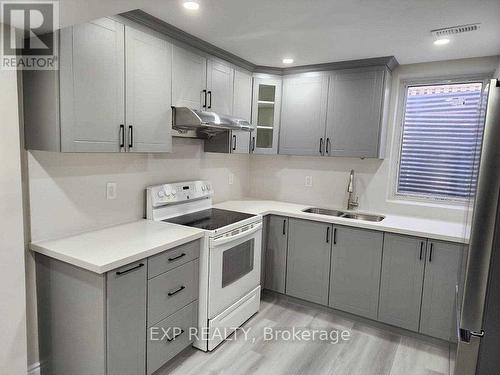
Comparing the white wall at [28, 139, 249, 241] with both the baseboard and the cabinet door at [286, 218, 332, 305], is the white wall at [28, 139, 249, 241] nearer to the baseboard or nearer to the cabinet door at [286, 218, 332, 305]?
the baseboard

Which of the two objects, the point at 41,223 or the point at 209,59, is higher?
the point at 209,59

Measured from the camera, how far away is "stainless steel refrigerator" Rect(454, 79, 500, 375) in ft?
4.42

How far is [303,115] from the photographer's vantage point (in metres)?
3.34

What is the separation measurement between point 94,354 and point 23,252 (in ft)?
2.25

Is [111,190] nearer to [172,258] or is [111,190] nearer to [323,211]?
[172,258]

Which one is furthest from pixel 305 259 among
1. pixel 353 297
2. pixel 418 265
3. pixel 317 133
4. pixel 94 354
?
pixel 94 354

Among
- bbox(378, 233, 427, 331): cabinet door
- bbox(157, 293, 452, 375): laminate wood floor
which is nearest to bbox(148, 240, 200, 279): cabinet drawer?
bbox(157, 293, 452, 375): laminate wood floor

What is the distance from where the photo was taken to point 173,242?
2.09m

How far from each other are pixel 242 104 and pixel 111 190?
5.04ft

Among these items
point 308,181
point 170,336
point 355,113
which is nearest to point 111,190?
point 170,336

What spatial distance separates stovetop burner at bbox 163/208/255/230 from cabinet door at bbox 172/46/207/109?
3.01 ft

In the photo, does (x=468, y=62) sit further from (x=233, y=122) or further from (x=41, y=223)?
(x=41, y=223)

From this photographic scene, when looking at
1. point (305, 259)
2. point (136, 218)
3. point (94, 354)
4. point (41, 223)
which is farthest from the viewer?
point (305, 259)

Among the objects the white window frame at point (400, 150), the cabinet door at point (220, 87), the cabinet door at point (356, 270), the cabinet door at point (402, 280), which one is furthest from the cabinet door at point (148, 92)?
the white window frame at point (400, 150)
